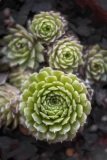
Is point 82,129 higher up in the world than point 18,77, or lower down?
lower down

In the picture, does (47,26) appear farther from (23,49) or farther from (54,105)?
(54,105)

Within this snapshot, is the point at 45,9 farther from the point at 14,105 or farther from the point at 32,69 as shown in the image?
the point at 14,105

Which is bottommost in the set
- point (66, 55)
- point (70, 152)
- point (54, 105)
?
point (70, 152)

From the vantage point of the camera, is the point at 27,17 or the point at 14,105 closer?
the point at 14,105

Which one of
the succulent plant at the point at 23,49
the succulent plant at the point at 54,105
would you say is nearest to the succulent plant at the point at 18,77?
the succulent plant at the point at 23,49

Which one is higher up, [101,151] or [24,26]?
[24,26]

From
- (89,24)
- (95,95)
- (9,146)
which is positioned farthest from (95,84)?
(9,146)

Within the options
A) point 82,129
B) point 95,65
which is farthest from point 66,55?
point 82,129
